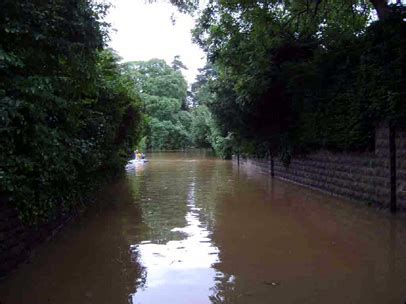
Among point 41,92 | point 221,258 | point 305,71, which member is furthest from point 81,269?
point 305,71

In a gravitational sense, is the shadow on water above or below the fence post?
below

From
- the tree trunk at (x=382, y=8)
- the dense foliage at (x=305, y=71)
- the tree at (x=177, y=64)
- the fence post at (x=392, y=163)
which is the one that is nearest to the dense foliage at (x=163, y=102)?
the tree at (x=177, y=64)

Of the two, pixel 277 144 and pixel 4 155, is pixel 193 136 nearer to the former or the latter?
pixel 277 144

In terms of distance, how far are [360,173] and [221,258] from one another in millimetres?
6234

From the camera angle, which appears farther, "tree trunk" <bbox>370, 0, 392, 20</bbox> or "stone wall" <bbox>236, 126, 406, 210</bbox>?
"tree trunk" <bbox>370, 0, 392, 20</bbox>

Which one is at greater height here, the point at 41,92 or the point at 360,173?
the point at 41,92

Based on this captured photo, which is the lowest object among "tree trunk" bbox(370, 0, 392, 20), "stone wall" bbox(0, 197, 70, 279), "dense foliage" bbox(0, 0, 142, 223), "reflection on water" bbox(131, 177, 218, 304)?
"reflection on water" bbox(131, 177, 218, 304)

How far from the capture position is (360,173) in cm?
1123

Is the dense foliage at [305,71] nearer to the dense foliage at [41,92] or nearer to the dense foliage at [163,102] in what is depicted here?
the dense foliage at [41,92]

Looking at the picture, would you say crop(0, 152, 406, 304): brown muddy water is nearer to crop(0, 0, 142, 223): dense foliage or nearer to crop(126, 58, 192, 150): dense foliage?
crop(0, 0, 142, 223): dense foliage

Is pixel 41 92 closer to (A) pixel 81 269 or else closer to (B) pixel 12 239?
(B) pixel 12 239

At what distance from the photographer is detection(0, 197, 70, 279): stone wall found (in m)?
5.43

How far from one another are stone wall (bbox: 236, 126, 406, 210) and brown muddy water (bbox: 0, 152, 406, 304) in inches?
17.9

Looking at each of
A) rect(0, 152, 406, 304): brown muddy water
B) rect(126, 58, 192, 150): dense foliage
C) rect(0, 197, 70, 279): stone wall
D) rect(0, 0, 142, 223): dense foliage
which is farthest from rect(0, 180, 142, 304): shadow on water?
rect(126, 58, 192, 150): dense foliage
